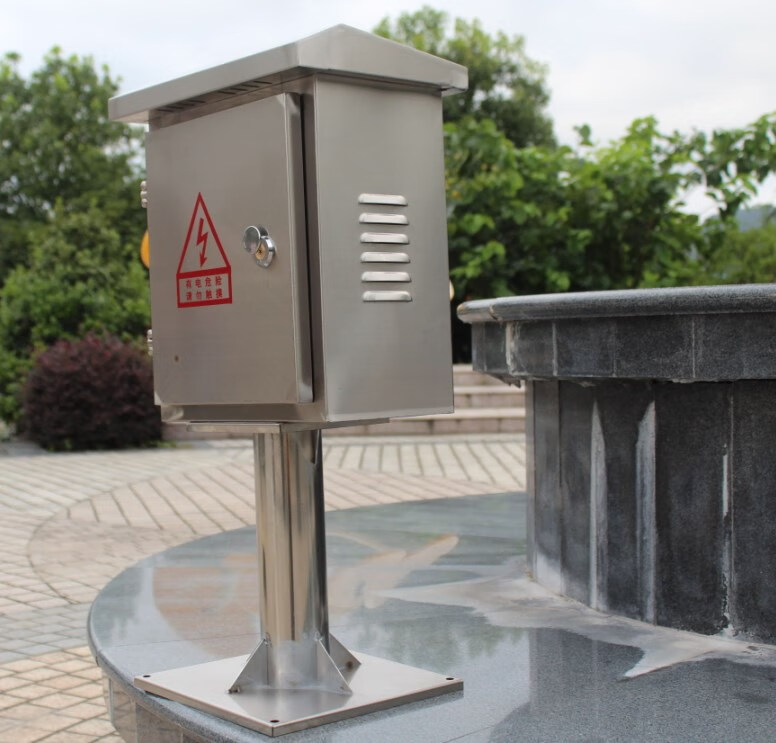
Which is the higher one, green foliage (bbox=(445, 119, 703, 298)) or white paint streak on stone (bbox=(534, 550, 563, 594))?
green foliage (bbox=(445, 119, 703, 298))

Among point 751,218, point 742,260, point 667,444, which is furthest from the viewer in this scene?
point 751,218

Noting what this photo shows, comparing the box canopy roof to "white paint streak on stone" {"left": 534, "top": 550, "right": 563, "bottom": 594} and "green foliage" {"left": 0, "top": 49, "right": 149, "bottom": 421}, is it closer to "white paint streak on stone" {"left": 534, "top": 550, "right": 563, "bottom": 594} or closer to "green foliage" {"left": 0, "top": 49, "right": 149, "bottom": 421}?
"white paint streak on stone" {"left": 534, "top": 550, "right": 563, "bottom": 594}

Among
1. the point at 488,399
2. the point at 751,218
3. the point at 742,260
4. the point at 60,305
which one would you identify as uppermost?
the point at 751,218

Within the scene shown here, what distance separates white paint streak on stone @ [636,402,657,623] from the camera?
314 cm

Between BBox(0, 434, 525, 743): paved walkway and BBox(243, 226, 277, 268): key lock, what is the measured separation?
7.06 feet

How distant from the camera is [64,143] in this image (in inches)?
1519

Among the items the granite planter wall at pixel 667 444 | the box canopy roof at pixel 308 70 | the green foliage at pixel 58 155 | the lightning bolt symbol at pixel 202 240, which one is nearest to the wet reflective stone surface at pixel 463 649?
the granite planter wall at pixel 667 444

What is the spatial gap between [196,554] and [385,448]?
268 inches

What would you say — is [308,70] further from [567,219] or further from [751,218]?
[751,218]

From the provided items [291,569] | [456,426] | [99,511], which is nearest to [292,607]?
[291,569]

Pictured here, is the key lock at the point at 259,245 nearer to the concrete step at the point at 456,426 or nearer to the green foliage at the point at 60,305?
the concrete step at the point at 456,426

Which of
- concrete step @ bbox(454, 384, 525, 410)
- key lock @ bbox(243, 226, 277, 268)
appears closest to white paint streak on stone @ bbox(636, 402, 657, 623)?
key lock @ bbox(243, 226, 277, 268)

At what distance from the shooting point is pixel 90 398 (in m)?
11.9

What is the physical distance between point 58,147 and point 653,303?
37894mm
